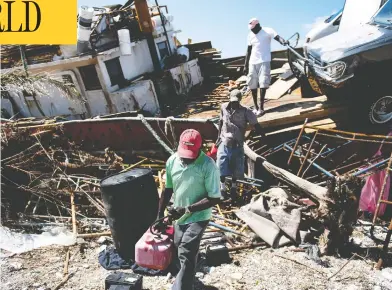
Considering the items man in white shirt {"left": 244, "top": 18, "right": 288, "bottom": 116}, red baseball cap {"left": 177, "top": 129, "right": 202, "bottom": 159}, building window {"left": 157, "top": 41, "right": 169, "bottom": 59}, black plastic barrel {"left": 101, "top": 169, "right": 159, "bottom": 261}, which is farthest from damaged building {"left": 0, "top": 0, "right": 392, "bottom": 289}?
building window {"left": 157, "top": 41, "right": 169, "bottom": 59}

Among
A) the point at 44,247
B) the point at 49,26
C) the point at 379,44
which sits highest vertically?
the point at 49,26

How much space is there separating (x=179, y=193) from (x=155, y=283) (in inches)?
54.9

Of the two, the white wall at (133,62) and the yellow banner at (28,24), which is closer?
the yellow banner at (28,24)

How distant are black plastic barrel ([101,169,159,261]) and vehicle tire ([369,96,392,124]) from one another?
191 inches

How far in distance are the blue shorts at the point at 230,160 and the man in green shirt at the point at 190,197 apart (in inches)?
101

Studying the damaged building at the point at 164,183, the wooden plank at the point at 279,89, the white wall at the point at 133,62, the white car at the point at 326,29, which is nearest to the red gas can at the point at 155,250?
the damaged building at the point at 164,183

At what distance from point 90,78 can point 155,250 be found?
10973 millimetres

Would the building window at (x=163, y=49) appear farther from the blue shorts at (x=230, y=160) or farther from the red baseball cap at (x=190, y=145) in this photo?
the red baseball cap at (x=190, y=145)

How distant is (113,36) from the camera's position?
521 inches

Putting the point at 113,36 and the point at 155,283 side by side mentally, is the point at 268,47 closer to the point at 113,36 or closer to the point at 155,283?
the point at 155,283

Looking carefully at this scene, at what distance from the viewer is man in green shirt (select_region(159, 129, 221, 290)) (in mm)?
3463

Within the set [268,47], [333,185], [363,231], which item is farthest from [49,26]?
[363,231]

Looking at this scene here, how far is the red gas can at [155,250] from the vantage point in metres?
3.75

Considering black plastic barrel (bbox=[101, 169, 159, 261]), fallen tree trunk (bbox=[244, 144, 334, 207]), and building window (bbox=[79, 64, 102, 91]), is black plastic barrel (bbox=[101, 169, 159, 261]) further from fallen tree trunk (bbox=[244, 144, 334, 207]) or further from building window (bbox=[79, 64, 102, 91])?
building window (bbox=[79, 64, 102, 91])
